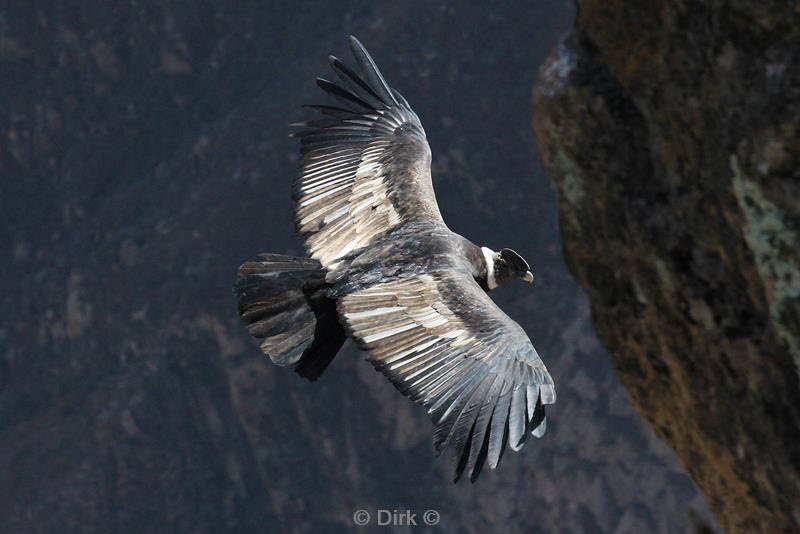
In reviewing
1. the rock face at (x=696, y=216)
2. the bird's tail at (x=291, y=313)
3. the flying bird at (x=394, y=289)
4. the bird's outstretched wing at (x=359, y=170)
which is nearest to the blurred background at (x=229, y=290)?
the bird's outstretched wing at (x=359, y=170)

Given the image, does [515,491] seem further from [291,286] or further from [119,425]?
[291,286]

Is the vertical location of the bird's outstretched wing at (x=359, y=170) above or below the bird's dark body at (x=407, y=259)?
above

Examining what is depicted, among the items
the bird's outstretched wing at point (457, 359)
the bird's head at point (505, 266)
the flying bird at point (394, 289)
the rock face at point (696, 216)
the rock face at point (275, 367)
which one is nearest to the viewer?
the rock face at point (696, 216)

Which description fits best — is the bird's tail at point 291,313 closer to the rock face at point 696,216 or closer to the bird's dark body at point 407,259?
the bird's dark body at point 407,259

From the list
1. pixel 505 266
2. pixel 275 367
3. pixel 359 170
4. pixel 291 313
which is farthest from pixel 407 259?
pixel 275 367

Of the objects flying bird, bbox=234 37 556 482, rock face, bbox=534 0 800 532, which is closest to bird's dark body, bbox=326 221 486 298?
flying bird, bbox=234 37 556 482

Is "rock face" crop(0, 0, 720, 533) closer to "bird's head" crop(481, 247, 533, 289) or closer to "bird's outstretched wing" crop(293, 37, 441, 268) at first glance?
"bird's outstretched wing" crop(293, 37, 441, 268)

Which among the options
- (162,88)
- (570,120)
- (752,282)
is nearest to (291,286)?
(570,120)
